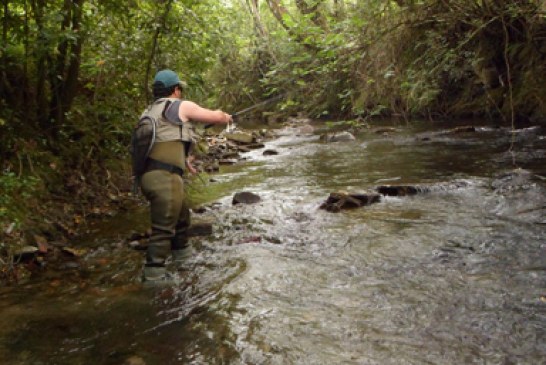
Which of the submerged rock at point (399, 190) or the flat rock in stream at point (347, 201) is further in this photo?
the submerged rock at point (399, 190)

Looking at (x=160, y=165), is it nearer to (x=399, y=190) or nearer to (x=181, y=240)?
(x=181, y=240)

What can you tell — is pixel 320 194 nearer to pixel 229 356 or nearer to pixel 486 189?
pixel 486 189

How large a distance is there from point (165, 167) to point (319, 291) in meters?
1.92

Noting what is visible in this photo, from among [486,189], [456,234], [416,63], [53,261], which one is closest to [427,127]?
[416,63]

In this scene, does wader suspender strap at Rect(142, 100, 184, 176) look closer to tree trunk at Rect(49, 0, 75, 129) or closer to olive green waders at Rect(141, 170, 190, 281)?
olive green waders at Rect(141, 170, 190, 281)

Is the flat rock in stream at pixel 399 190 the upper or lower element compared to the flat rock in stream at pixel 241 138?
lower

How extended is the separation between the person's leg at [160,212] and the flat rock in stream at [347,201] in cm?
282

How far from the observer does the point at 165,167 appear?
4.61 metres

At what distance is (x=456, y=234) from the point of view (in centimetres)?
532

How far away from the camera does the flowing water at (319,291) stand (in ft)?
10.2

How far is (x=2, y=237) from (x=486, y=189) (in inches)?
262

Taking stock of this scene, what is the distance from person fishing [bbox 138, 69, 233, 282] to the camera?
4566 mm

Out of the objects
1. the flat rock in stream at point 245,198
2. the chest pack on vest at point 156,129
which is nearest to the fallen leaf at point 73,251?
the chest pack on vest at point 156,129

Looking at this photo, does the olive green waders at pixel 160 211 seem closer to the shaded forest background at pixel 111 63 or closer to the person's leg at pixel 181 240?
the person's leg at pixel 181 240
